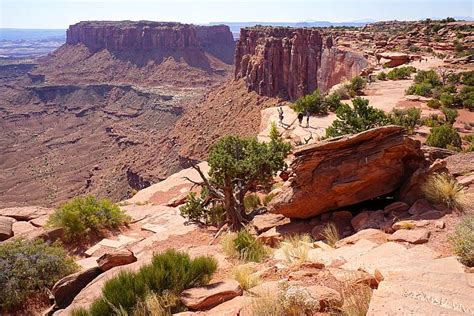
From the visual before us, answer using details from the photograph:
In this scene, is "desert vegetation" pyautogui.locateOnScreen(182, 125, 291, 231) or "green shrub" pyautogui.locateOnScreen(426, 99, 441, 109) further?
"green shrub" pyautogui.locateOnScreen(426, 99, 441, 109)

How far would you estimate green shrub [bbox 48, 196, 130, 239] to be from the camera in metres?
14.0

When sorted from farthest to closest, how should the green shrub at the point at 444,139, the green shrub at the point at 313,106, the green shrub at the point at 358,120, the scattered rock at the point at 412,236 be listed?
the green shrub at the point at 313,106 → the green shrub at the point at 444,139 → the green shrub at the point at 358,120 → the scattered rock at the point at 412,236

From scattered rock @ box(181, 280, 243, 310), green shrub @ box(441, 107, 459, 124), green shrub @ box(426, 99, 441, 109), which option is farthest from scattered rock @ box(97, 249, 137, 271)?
green shrub @ box(426, 99, 441, 109)

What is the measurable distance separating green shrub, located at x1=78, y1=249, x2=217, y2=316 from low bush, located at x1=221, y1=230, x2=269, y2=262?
1432 mm

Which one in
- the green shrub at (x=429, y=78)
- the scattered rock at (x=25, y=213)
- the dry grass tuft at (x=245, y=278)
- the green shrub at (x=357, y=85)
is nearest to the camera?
the dry grass tuft at (x=245, y=278)

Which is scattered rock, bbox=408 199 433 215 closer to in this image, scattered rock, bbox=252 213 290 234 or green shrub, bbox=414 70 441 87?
scattered rock, bbox=252 213 290 234

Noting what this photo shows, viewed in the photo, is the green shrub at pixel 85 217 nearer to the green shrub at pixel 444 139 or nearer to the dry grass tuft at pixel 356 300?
the dry grass tuft at pixel 356 300

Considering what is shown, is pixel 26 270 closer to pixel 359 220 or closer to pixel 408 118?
pixel 359 220

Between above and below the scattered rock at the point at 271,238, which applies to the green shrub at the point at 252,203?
below

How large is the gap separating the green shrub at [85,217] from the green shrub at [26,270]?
3.13 meters

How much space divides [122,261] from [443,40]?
44782 millimetres

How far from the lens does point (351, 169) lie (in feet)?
35.0

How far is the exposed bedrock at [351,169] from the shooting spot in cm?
1058

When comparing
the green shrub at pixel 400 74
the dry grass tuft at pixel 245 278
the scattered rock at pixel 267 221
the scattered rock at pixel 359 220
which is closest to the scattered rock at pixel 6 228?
the scattered rock at pixel 267 221
